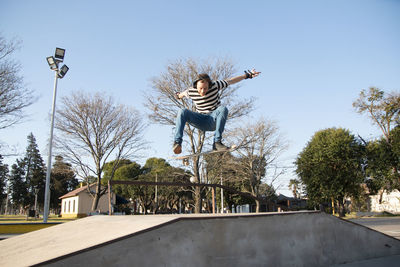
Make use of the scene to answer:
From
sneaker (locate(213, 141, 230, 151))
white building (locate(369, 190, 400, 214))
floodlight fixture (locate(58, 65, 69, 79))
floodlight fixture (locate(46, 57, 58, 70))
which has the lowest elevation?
white building (locate(369, 190, 400, 214))

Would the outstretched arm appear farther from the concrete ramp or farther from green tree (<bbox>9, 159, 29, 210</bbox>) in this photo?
green tree (<bbox>9, 159, 29, 210</bbox>)

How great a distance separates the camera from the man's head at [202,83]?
527 centimetres

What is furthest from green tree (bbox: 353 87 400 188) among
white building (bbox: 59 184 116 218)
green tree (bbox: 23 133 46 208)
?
green tree (bbox: 23 133 46 208)

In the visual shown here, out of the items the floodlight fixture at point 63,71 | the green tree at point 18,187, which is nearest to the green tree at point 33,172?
the green tree at point 18,187

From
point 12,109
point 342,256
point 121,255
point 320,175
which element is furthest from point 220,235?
point 320,175

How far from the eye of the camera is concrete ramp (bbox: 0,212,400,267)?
3041mm

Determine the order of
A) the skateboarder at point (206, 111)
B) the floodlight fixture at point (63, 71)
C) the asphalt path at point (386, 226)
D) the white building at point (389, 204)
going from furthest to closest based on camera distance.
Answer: the white building at point (389, 204), the floodlight fixture at point (63, 71), the asphalt path at point (386, 226), the skateboarder at point (206, 111)

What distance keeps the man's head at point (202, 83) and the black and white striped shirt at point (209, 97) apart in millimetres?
107

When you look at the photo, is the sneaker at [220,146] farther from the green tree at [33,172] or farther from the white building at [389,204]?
the green tree at [33,172]

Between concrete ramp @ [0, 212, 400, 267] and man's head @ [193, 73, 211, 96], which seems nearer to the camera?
concrete ramp @ [0, 212, 400, 267]

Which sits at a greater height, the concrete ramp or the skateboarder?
the skateboarder

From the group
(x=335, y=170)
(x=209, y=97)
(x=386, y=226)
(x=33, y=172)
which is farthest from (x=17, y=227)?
(x=33, y=172)

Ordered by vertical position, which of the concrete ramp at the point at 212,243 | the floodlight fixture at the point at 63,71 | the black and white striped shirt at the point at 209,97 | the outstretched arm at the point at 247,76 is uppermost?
the floodlight fixture at the point at 63,71

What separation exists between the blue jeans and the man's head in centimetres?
45
